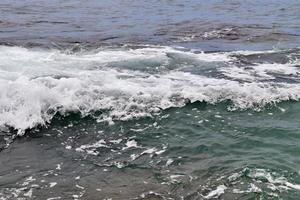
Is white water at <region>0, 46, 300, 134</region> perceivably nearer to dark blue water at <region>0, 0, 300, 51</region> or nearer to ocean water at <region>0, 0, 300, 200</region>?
ocean water at <region>0, 0, 300, 200</region>

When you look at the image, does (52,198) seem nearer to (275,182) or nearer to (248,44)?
(275,182)

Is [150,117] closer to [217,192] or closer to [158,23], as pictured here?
[217,192]

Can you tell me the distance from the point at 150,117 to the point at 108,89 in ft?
6.69

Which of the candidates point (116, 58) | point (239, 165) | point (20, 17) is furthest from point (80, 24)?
point (239, 165)

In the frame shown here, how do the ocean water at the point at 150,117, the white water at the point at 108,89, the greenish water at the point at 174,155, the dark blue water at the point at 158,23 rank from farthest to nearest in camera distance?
the dark blue water at the point at 158,23 < the white water at the point at 108,89 < the ocean water at the point at 150,117 < the greenish water at the point at 174,155

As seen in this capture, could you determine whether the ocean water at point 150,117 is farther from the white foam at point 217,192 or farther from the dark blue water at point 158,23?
the dark blue water at point 158,23

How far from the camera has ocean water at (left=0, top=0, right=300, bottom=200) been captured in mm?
7270

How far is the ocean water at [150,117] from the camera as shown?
7270 millimetres

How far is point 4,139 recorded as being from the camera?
9148 millimetres

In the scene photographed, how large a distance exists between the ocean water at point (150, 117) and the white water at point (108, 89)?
0.09ft

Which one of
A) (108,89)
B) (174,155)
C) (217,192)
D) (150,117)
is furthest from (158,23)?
(217,192)

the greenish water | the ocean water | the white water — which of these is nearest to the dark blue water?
the ocean water

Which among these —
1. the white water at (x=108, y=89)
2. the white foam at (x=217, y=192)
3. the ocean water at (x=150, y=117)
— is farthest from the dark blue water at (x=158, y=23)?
the white foam at (x=217, y=192)

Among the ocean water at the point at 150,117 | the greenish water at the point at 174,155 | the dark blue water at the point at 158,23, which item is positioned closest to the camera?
the greenish water at the point at 174,155
